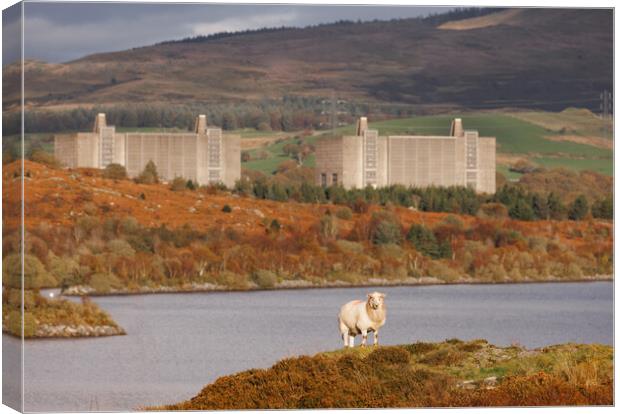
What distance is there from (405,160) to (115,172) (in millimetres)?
19725

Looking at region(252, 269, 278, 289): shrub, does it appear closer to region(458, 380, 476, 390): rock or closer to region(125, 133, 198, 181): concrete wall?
region(125, 133, 198, 181): concrete wall

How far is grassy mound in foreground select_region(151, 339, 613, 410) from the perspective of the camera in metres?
13.4

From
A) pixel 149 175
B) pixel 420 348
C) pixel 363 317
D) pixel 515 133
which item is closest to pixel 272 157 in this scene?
pixel 515 133

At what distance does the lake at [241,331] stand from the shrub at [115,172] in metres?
23.1

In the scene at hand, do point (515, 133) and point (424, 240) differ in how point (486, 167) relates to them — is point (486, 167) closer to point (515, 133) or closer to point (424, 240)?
point (515, 133)

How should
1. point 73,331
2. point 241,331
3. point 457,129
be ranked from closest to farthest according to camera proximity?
point 73,331
point 241,331
point 457,129

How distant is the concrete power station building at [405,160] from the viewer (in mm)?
88250

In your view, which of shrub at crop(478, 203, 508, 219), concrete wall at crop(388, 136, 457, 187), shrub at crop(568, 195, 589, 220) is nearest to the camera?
shrub at crop(568, 195, 589, 220)

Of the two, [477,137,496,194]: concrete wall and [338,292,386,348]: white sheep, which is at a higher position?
[477,137,496,194]: concrete wall

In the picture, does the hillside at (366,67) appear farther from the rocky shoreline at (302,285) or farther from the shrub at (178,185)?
the rocky shoreline at (302,285)

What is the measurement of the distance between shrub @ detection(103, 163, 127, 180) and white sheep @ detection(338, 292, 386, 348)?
62.8 m

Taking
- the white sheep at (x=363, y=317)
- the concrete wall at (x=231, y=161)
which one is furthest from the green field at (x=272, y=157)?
the white sheep at (x=363, y=317)

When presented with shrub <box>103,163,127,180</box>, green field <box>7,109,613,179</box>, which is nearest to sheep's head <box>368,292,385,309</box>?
green field <box>7,109,613,179</box>

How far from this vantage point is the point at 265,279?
5875 centimetres
